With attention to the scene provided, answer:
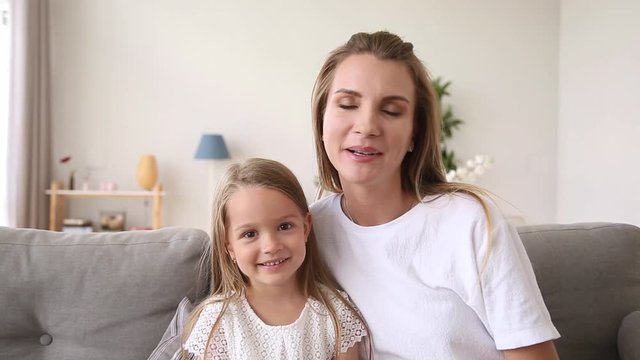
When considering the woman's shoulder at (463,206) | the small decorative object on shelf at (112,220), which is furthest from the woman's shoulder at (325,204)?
the small decorative object on shelf at (112,220)

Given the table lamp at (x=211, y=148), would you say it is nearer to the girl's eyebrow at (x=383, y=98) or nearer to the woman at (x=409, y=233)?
the woman at (x=409, y=233)

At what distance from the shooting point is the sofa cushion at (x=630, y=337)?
1409mm

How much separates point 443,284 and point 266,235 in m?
0.38

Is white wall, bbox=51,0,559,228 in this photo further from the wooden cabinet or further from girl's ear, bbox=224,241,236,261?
girl's ear, bbox=224,241,236,261

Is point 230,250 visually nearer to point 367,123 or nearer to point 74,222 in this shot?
point 367,123

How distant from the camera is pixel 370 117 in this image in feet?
3.85

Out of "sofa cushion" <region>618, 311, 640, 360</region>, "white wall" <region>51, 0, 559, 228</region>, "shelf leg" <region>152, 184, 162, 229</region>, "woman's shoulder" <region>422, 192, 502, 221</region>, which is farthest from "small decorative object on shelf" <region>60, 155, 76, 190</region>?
"sofa cushion" <region>618, 311, 640, 360</region>

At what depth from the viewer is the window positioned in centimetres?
422

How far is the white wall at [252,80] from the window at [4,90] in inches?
17.4

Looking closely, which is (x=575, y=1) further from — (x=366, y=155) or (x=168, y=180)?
(x=366, y=155)

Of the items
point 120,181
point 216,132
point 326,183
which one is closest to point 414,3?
point 216,132

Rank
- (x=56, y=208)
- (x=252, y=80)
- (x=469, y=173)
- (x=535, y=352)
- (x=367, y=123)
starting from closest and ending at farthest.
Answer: (x=535, y=352)
(x=367, y=123)
(x=469, y=173)
(x=56, y=208)
(x=252, y=80)

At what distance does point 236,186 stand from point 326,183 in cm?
26

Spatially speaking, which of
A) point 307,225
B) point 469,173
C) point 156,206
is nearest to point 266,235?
point 307,225
